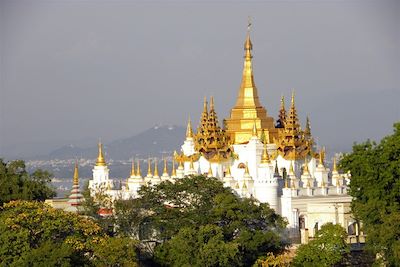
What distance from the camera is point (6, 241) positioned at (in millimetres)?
52875

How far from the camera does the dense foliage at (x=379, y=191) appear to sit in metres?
55.2

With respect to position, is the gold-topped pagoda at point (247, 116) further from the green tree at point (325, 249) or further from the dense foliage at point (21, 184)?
the green tree at point (325, 249)

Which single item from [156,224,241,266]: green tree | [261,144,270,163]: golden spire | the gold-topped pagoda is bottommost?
[156,224,241,266]: green tree

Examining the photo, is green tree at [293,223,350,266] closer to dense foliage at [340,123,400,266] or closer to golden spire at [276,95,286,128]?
dense foliage at [340,123,400,266]

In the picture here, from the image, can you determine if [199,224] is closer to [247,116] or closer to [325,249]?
[325,249]

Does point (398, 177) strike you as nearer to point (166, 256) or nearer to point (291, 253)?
point (291, 253)

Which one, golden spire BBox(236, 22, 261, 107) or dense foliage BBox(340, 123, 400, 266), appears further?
golden spire BBox(236, 22, 261, 107)

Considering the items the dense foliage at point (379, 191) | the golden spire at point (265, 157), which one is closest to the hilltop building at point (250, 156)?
the golden spire at point (265, 157)

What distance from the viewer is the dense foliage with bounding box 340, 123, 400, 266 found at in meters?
55.2

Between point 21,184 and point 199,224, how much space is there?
726 cm

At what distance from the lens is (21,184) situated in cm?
6169

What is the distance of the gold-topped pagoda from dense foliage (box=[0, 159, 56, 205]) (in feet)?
42.0

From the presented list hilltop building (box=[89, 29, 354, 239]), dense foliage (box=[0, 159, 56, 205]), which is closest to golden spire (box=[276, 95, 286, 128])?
hilltop building (box=[89, 29, 354, 239])

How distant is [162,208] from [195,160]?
16.9 meters
